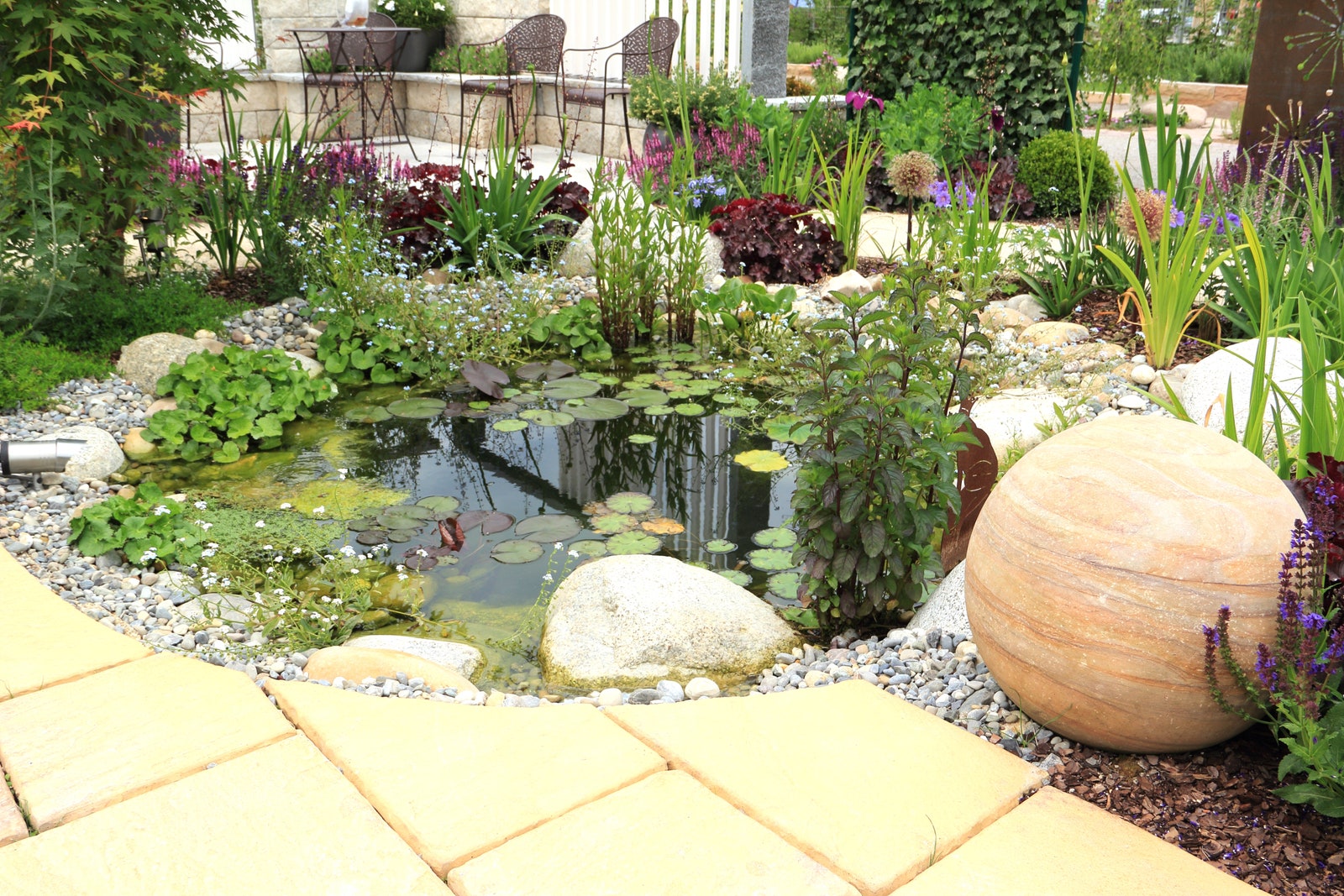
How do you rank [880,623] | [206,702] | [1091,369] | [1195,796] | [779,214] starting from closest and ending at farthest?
[1195,796], [206,702], [880,623], [1091,369], [779,214]

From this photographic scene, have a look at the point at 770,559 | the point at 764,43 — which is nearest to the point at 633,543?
the point at 770,559

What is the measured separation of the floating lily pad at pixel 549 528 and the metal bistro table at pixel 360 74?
5973 mm

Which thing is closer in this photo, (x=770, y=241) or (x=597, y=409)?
(x=597, y=409)

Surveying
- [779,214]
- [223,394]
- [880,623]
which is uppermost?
[779,214]

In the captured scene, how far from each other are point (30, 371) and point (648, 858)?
2.88 meters

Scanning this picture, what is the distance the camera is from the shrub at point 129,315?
150 inches

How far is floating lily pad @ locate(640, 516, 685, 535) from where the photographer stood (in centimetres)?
302

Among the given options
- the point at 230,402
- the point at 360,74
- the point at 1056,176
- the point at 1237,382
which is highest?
the point at 360,74

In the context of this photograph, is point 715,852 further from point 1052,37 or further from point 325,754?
point 1052,37

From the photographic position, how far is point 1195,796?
167 cm

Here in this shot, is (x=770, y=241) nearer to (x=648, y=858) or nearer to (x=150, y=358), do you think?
(x=150, y=358)

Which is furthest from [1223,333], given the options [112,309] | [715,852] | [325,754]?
[112,309]

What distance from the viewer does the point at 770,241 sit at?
16.1 ft

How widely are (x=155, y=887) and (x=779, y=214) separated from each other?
408 cm
